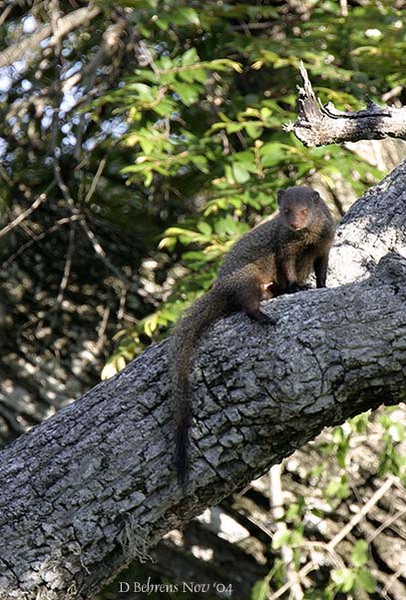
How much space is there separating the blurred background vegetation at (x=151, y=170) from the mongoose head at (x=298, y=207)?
Answer: 74 cm

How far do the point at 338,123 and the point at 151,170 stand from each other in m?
2.22

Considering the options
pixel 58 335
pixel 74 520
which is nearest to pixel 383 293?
pixel 74 520

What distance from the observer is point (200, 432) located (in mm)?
2531

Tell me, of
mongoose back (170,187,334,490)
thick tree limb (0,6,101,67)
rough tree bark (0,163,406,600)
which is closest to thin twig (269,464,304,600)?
mongoose back (170,187,334,490)

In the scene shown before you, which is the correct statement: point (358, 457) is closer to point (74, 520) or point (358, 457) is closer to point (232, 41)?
point (232, 41)

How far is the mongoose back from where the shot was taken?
8.87 ft

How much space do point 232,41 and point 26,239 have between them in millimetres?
1732

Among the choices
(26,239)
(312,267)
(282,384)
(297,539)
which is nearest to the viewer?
(282,384)

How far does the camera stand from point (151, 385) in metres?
2.67

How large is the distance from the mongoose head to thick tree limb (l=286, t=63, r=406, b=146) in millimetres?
888

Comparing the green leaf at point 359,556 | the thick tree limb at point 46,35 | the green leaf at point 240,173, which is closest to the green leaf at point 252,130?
the green leaf at point 240,173

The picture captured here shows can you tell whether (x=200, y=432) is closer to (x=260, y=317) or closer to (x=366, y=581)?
(x=260, y=317)

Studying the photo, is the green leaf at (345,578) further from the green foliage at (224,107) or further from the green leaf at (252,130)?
the green leaf at (252,130)

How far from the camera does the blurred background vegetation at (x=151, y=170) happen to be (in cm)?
492
